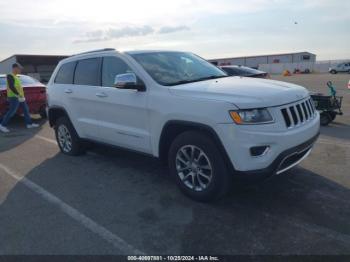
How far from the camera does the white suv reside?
3.60m

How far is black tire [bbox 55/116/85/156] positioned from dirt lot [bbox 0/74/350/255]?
0.59 m

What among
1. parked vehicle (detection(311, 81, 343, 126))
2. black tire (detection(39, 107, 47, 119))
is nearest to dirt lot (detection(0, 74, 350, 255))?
parked vehicle (detection(311, 81, 343, 126))

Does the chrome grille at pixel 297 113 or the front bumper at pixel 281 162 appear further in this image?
the chrome grille at pixel 297 113

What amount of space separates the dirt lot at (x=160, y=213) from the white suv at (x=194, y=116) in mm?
448

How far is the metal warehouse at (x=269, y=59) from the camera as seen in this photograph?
227ft

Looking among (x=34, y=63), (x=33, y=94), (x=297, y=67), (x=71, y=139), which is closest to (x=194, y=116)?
(x=71, y=139)

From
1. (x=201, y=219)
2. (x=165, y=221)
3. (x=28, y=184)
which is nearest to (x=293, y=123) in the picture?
(x=201, y=219)

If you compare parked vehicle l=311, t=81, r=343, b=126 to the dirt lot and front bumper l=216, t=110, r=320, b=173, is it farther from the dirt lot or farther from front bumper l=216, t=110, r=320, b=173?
front bumper l=216, t=110, r=320, b=173

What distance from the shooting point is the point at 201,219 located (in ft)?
12.4

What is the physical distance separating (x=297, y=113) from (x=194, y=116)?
3.95ft

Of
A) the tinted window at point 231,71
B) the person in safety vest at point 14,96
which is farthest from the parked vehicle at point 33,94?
the tinted window at point 231,71

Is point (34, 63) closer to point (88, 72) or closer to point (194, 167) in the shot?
point (88, 72)

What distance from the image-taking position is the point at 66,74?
6340 millimetres

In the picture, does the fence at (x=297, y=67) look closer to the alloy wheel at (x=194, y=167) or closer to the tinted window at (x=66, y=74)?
the tinted window at (x=66, y=74)
